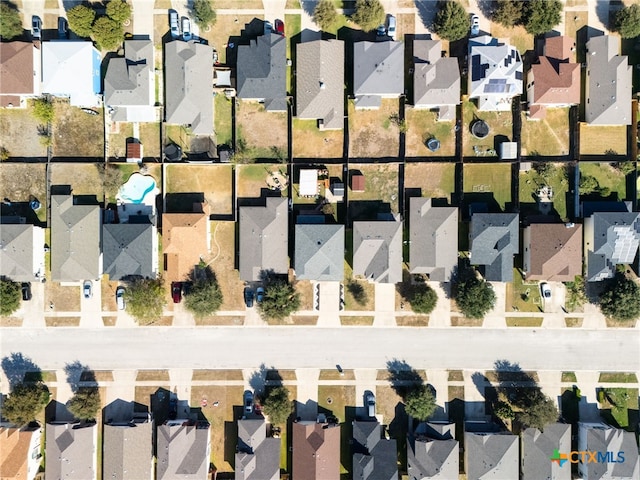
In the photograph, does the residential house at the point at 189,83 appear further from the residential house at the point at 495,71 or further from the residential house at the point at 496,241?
the residential house at the point at 496,241

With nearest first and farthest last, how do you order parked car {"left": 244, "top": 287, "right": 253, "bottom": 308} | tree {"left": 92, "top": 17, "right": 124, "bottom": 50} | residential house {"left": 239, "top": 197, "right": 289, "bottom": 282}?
tree {"left": 92, "top": 17, "right": 124, "bottom": 50} → residential house {"left": 239, "top": 197, "right": 289, "bottom": 282} → parked car {"left": 244, "top": 287, "right": 253, "bottom": 308}

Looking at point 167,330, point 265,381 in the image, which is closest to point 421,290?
point 265,381

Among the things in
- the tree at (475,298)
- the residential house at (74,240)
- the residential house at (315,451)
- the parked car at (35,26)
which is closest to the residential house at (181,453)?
the residential house at (315,451)

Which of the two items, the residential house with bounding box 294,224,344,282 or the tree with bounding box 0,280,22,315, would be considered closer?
the tree with bounding box 0,280,22,315

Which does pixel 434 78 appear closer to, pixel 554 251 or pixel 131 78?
pixel 554 251

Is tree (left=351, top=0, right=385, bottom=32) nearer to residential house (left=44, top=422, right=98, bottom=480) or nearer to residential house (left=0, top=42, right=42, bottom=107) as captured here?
residential house (left=0, top=42, right=42, bottom=107)

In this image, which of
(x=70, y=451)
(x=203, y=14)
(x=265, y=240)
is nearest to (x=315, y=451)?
(x=265, y=240)

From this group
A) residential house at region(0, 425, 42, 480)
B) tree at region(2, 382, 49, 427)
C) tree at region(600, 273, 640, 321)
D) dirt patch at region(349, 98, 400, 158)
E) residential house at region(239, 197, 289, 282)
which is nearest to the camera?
residential house at region(0, 425, 42, 480)

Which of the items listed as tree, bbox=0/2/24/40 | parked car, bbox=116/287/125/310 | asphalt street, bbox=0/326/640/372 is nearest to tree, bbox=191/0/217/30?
tree, bbox=0/2/24/40

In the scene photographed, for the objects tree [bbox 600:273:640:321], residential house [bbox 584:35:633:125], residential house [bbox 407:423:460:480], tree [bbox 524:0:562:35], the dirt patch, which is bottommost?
residential house [bbox 407:423:460:480]
